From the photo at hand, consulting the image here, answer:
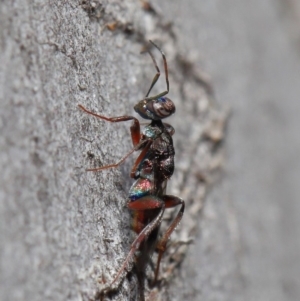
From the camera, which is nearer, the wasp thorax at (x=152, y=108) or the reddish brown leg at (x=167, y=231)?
the reddish brown leg at (x=167, y=231)

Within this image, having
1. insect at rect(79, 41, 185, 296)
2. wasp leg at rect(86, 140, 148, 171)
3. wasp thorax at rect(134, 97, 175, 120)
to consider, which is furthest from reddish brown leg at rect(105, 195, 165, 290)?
wasp thorax at rect(134, 97, 175, 120)

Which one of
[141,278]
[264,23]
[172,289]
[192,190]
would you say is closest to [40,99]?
[141,278]

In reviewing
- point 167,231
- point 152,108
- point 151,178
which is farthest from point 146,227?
point 152,108

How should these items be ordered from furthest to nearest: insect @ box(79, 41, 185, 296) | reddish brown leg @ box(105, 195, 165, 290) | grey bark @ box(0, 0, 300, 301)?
1. insect @ box(79, 41, 185, 296)
2. reddish brown leg @ box(105, 195, 165, 290)
3. grey bark @ box(0, 0, 300, 301)

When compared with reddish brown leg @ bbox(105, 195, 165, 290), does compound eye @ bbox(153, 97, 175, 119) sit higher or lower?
higher

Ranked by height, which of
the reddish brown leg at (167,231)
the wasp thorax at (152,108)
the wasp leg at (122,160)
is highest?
the wasp thorax at (152,108)

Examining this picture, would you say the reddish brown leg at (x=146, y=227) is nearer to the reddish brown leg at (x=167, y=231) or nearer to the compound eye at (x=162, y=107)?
the reddish brown leg at (x=167, y=231)

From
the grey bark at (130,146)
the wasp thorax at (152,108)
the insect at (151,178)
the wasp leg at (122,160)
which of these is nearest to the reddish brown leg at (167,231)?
the insect at (151,178)

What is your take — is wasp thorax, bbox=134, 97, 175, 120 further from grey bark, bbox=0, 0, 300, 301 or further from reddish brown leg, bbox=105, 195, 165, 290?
reddish brown leg, bbox=105, 195, 165, 290
